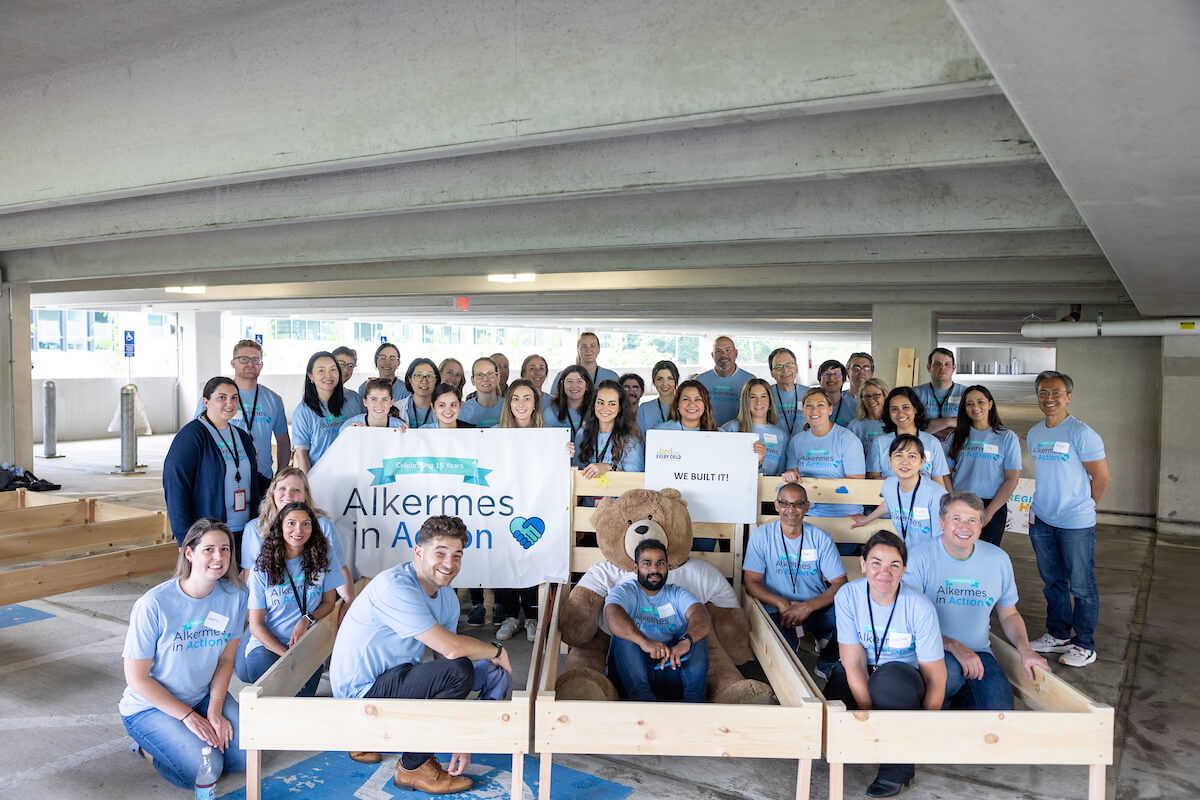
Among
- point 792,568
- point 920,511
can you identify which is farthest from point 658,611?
point 920,511

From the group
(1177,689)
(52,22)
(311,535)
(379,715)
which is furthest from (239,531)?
(1177,689)

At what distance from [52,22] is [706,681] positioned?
5.29 metres

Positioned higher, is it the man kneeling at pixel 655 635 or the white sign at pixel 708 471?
the white sign at pixel 708 471

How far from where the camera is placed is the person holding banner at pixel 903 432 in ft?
20.2

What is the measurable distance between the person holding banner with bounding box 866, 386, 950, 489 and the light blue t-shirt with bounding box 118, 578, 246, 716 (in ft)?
15.2

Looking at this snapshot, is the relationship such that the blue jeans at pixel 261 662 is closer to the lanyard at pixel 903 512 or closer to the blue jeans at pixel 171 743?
the blue jeans at pixel 171 743

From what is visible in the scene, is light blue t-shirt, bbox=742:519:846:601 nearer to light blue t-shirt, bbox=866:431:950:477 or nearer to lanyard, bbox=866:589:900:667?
light blue t-shirt, bbox=866:431:950:477

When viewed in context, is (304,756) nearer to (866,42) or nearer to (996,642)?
(996,642)

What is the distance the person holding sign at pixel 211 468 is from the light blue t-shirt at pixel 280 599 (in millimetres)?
977

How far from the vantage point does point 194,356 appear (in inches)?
974

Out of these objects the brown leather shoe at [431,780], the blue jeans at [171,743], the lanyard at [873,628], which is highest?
the lanyard at [873,628]

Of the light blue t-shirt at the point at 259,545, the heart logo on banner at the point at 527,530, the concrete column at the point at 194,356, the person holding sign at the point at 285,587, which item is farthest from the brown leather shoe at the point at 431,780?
the concrete column at the point at 194,356

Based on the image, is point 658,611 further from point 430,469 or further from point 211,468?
point 211,468

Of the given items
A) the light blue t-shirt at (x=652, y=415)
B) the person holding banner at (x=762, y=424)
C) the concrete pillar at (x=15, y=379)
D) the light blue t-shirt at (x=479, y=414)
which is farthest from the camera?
the concrete pillar at (x=15, y=379)
